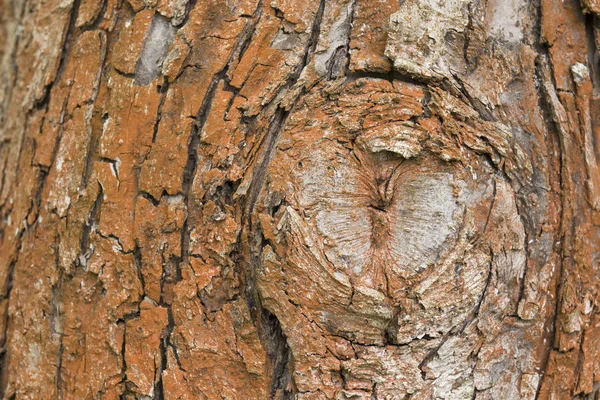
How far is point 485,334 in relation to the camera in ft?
4.27

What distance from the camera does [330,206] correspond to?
125 centimetres

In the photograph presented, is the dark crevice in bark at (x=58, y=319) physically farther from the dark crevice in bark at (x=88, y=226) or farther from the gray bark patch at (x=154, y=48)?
the gray bark patch at (x=154, y=48)

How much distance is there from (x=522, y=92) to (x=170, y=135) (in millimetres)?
839

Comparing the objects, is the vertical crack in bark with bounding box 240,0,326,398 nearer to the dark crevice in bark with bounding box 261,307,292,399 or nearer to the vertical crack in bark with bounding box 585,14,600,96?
the dark crevice in bark with bounding box 261,307,292,399

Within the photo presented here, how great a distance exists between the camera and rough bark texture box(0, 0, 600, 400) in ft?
4.10

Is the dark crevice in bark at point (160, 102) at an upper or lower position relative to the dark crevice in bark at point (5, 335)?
upper

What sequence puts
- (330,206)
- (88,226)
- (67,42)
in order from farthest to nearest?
(67,42), (88,226), (330,206)

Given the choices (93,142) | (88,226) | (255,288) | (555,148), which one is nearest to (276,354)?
(255,288)

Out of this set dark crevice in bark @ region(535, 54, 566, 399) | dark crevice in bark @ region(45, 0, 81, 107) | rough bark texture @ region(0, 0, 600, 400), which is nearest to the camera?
rough bark texture @ region(0, 0, 600, 400)

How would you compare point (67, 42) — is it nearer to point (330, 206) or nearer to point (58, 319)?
point (58, 319)

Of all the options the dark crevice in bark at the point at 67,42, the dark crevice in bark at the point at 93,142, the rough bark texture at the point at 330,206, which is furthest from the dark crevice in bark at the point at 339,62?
the dark crevice in bark at the point at 67,42

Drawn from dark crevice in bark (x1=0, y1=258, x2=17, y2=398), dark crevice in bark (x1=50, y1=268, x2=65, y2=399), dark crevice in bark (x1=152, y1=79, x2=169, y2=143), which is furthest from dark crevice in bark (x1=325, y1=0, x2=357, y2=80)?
dark crevice in bark (x1=0, y1=258, x2=17, y2=398)

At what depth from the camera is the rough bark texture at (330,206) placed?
4.10ft

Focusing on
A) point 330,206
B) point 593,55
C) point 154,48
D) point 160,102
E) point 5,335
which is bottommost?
point 5,335
